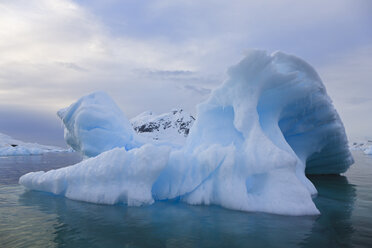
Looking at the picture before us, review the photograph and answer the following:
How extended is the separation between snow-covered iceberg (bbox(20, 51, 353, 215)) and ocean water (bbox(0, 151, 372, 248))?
502 millimetres

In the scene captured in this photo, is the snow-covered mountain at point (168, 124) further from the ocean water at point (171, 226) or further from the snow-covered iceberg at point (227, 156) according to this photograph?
the ocean water at point (171, 226)

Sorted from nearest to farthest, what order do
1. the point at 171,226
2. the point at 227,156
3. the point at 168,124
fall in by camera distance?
the point at 171,226
the point at 227,156
the point at 168,124

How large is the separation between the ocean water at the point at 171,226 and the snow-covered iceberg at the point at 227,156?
50 cm

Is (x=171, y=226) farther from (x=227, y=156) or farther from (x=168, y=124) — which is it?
(x=168, y=124)

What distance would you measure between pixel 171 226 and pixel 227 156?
9.60 ft

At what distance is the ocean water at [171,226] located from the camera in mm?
4773

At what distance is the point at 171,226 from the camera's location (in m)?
5.75

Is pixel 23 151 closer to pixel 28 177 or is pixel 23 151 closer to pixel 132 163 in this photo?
pixel 28 177

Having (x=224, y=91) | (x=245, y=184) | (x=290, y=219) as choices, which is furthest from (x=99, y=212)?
(x=224, y=91)

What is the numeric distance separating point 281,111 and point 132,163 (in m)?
5.99

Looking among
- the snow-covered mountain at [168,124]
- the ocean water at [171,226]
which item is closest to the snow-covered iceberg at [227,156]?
the ocean water at [171,226]

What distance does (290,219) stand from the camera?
6332mm

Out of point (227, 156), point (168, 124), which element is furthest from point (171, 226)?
point (168, 124)

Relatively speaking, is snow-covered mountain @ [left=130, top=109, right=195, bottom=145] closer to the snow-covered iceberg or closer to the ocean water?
the snow-covered iceberg
